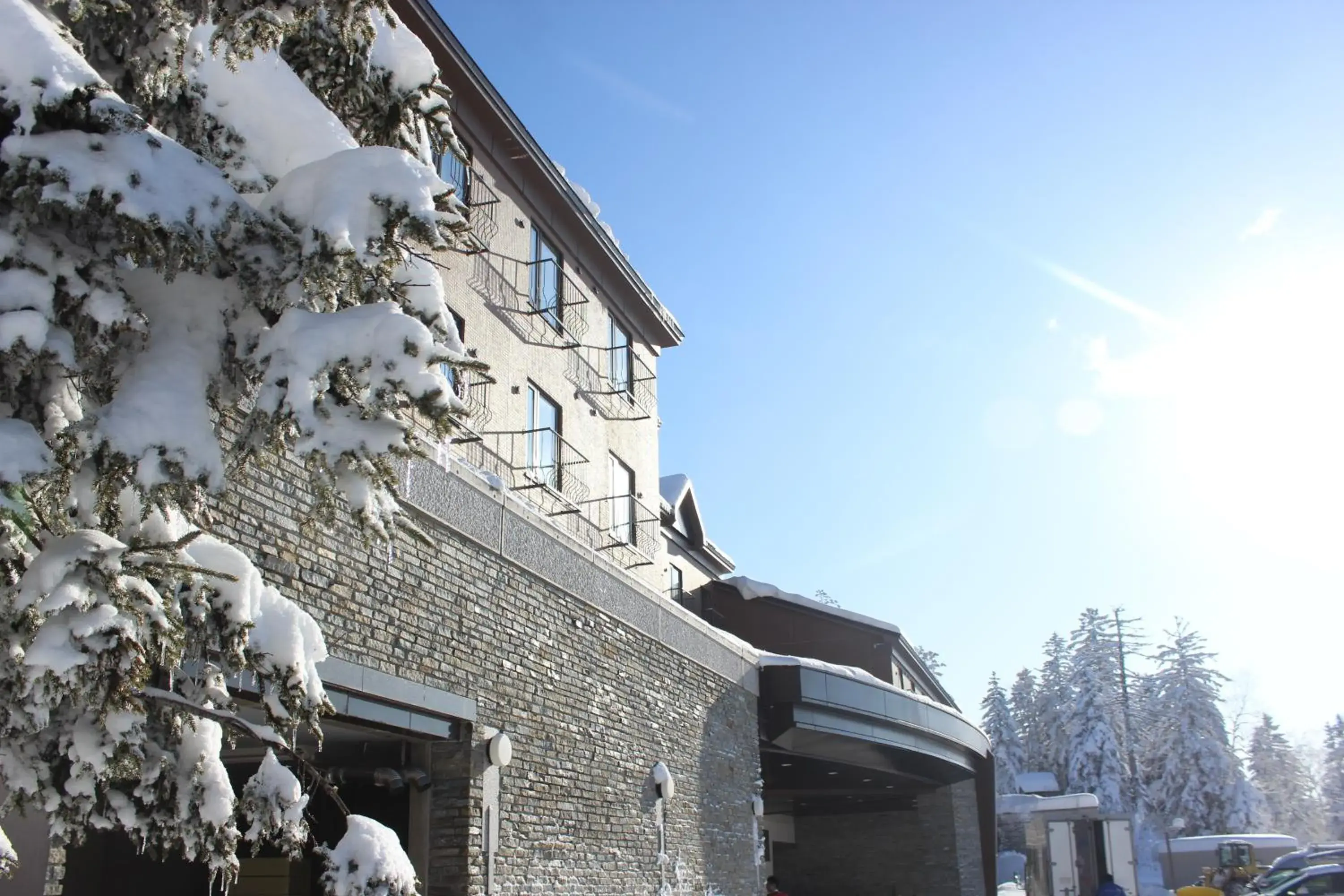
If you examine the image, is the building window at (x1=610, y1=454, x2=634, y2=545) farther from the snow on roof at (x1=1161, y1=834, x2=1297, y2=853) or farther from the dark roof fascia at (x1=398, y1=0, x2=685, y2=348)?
the snow on roof at (x1=1161, y1=834, x2=1297, y2=853)

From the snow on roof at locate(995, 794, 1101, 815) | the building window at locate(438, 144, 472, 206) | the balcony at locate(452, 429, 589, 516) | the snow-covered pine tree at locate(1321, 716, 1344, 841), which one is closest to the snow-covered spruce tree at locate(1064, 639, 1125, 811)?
the snow-covered pine tree at locate(1321, 716, 1344, 841)

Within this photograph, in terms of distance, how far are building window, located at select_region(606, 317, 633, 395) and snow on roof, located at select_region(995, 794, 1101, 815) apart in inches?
494

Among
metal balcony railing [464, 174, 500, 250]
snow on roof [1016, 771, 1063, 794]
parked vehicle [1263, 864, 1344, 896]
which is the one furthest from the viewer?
snow on roof [1016, 771, 1063, 794]

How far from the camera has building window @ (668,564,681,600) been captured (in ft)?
84.7

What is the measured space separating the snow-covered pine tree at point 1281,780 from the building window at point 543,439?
7096cm

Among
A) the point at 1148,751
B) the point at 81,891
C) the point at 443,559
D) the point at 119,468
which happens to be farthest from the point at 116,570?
the point at 1148,751

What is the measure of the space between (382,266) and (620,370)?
16.9m

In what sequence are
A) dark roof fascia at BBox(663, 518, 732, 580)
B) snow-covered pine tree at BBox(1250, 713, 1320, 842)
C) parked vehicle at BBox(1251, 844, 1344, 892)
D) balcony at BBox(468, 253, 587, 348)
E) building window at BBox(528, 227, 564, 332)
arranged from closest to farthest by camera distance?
balcony at BBox(468, 253, 587, 348) → building window at BBox(528, 227, 564, 332) → parked vehicle at BBox(1251, 844, 1344, 892) → dark roof fascia at BBox(663, 518, 732, 580) → snow-covered pine tree at BBox(1250, 713, 1320, 842)

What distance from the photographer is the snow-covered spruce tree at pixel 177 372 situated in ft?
14.3

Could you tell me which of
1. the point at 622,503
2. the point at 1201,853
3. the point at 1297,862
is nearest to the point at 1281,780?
the point at 1201,853

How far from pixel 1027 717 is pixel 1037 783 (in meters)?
25.1

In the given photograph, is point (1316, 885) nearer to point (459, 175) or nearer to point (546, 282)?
point (546, 282)

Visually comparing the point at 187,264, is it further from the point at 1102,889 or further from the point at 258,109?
the point at 1102,889

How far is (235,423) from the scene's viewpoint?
845cm
